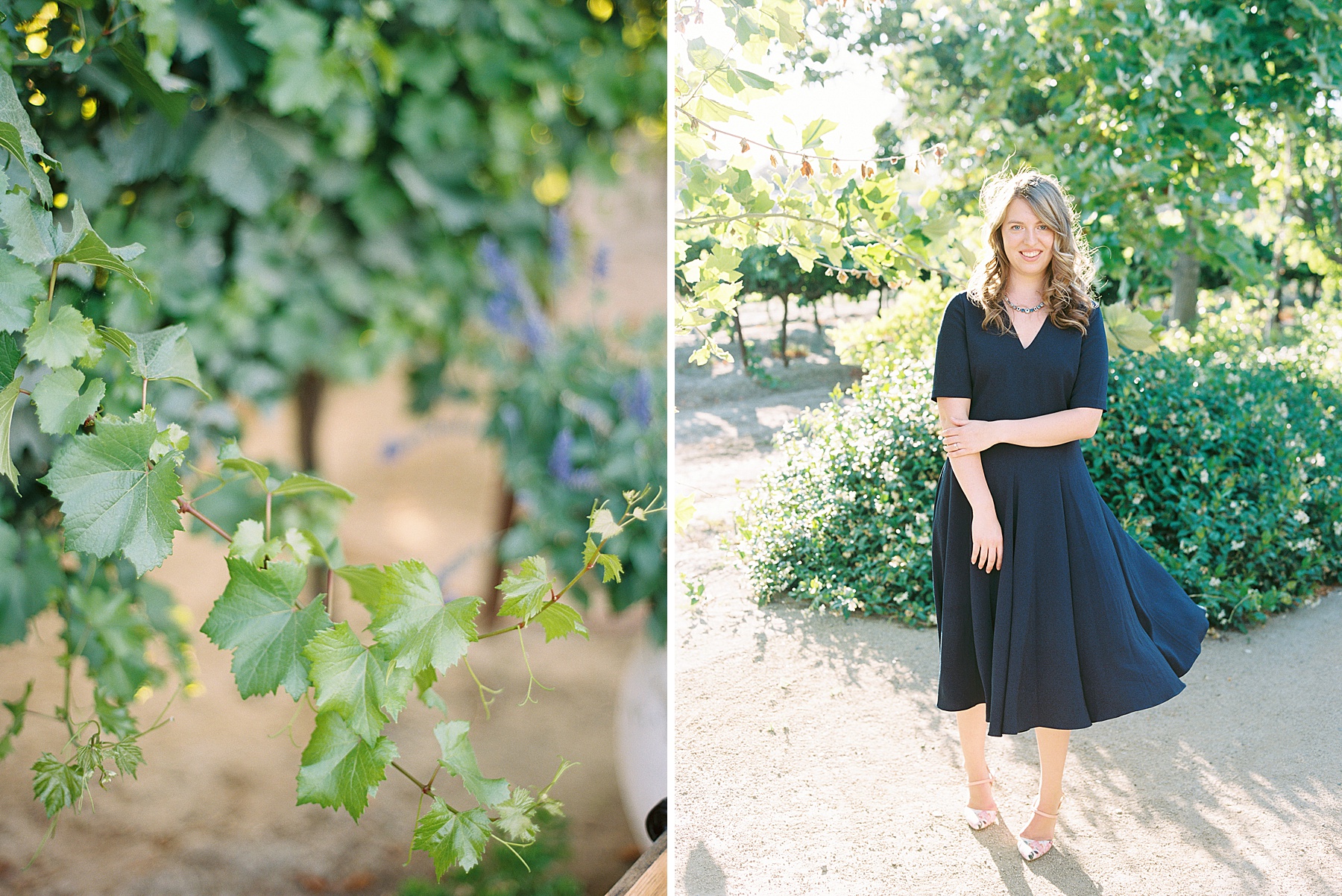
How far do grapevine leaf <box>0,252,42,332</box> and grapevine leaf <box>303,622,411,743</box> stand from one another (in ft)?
1.00

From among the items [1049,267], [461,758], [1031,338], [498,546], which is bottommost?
[498,546]

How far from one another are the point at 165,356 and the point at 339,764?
0.38m

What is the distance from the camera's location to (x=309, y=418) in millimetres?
1786

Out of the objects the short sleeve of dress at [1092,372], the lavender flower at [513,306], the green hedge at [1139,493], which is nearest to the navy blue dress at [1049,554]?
the short sleeve of dress at [1092,372]

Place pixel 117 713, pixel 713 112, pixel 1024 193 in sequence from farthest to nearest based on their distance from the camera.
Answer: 1. pixel 713 112
2. pixel 1024 193
3. pixel 117 713

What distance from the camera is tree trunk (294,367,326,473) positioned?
5.64 feet

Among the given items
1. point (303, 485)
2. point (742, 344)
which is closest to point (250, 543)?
point (303, 485)

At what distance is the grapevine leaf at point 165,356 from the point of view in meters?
0.73

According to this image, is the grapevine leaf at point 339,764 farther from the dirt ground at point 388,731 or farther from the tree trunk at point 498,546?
the tree trunk at point 498,546

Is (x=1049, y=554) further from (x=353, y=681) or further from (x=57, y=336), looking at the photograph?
(x=57, y=336)

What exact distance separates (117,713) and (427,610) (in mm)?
739

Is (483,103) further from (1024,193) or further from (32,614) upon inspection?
(32,614)

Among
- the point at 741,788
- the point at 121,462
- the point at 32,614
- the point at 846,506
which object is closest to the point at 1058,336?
the point at 846,506

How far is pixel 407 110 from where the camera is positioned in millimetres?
1269
